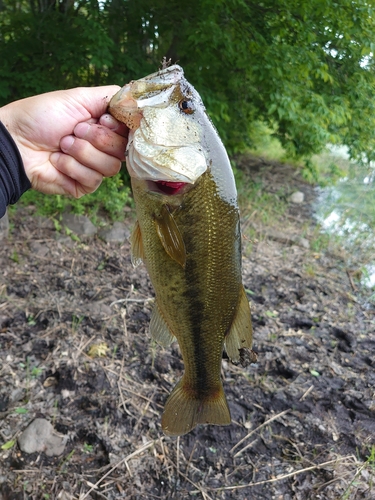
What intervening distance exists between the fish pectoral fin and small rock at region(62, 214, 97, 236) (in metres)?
3.25

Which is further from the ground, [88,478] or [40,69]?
[40,69]

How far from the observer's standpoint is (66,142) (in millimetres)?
2061

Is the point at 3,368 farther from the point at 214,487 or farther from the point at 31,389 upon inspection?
the point at 214,487

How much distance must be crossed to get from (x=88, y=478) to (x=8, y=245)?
8.65 ft

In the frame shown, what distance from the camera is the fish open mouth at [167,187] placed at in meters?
1.68

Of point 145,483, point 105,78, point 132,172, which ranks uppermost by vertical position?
point 132,172

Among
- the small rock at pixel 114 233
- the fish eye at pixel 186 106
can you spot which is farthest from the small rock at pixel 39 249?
the fish eye at pixel 186 106

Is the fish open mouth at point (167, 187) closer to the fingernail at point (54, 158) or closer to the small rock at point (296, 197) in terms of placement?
the fingernail at point (54, 158)

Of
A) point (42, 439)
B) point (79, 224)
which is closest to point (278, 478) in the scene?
point (42, 439)

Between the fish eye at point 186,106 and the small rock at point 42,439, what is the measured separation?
7.20 feet

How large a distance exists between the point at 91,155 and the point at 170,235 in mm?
666

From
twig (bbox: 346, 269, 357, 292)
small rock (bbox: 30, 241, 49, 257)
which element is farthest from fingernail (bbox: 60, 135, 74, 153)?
twig (bbox: 346, 269, 357, 292)

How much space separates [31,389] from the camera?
9.37 ft

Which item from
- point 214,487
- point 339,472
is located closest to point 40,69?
point 214,487
